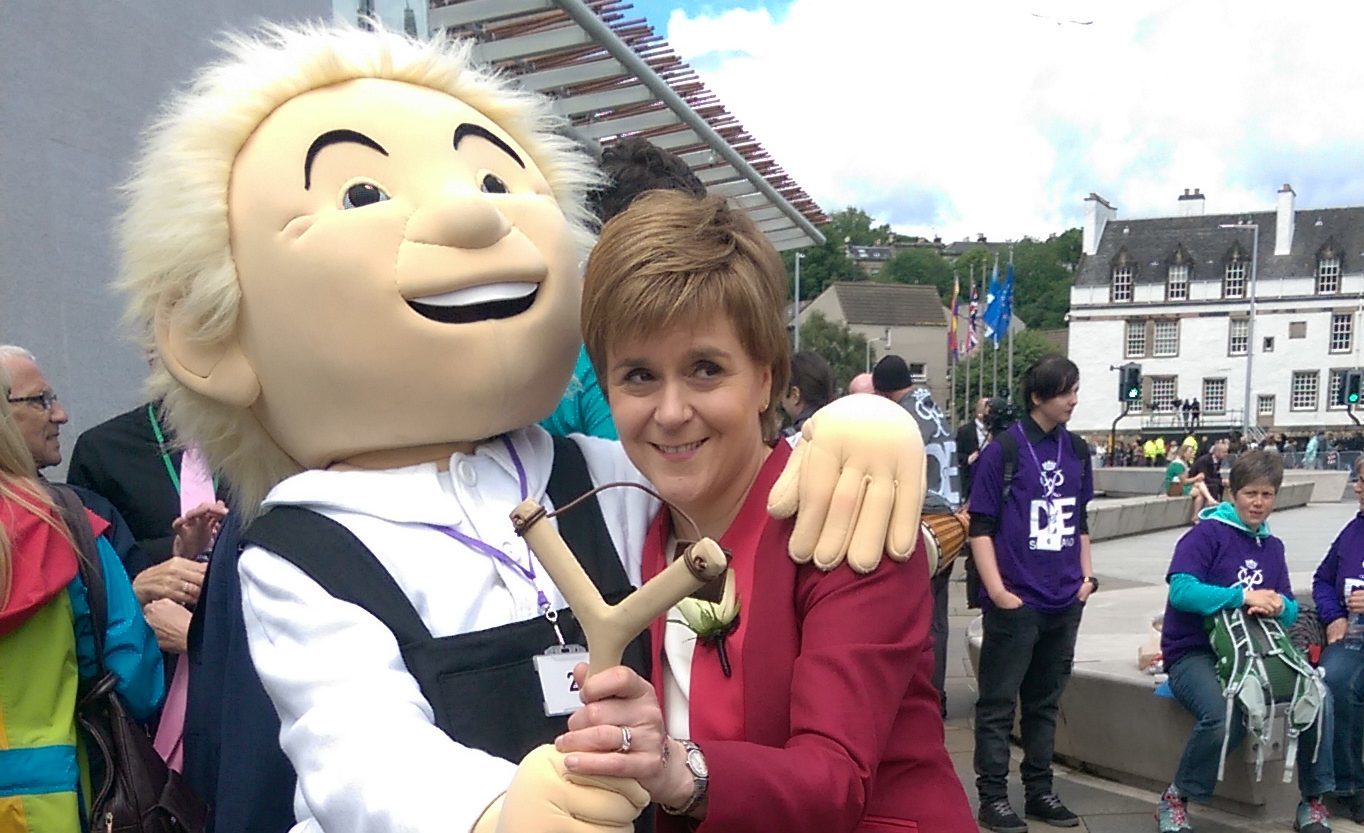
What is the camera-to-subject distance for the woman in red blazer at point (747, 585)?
4.73 ft

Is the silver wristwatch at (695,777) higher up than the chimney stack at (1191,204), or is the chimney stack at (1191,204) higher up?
the chimney stack at (1191,204)

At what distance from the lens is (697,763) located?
129 cm

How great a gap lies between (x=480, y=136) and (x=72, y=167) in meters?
4.62

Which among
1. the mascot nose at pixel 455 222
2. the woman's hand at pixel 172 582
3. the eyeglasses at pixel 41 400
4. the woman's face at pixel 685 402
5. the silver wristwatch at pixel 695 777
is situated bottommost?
the woman's hand at pixel 172 582

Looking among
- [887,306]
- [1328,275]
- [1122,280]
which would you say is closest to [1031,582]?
[1122,280]

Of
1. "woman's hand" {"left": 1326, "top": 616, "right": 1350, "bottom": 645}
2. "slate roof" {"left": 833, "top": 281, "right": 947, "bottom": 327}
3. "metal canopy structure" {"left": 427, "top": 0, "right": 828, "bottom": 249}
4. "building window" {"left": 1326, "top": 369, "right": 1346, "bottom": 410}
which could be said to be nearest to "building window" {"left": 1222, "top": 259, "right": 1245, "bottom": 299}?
"building window" {"left": 1326, "top": 369, "right": 1346, "bottom": 410}

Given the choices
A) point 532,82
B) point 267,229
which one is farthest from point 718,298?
point 532,82

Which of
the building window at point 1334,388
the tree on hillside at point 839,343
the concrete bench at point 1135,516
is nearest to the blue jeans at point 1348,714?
the concrete bench at point 1135,516

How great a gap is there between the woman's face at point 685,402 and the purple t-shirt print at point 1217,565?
154 inches

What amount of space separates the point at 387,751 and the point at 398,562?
31cm

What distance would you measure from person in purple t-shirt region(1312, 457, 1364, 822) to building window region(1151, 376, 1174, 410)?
5668 centimetres

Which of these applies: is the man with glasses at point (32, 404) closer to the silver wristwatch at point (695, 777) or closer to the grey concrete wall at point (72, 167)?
the grey concrete wall at point (72, 167)

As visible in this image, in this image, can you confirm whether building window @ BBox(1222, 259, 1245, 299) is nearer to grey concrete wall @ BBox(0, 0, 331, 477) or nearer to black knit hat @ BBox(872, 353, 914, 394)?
black knit hat @ BBox(872, 353, 914, 394)

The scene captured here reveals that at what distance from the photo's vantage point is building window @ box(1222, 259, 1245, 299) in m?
58.4
